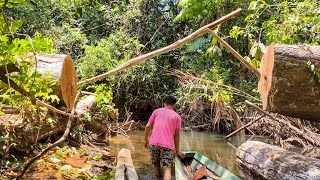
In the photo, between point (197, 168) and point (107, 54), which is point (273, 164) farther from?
point (107, 54)

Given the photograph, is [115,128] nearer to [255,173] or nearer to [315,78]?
[255,173]

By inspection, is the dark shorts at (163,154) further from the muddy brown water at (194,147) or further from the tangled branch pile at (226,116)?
the tangled branch pile at (226,116)

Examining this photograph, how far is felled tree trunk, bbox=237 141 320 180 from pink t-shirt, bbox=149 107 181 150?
139 cm

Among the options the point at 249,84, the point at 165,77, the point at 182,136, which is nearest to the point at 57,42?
the point at 165,77

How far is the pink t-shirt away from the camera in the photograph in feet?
18.6

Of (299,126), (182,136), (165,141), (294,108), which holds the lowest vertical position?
(182,136)

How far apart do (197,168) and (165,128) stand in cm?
137

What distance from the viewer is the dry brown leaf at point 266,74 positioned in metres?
4.62

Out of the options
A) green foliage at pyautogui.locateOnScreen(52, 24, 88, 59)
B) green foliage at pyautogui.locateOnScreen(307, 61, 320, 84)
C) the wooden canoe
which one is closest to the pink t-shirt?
the wooden canoe

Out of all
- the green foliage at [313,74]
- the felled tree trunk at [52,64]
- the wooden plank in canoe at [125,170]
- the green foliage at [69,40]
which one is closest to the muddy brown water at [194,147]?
the wooden plank in canoe at [125,170]

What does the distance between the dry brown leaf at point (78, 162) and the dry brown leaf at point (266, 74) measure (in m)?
3.31

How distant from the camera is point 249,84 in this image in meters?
14.1

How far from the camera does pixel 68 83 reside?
4734mm

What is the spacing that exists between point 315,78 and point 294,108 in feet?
1.49
